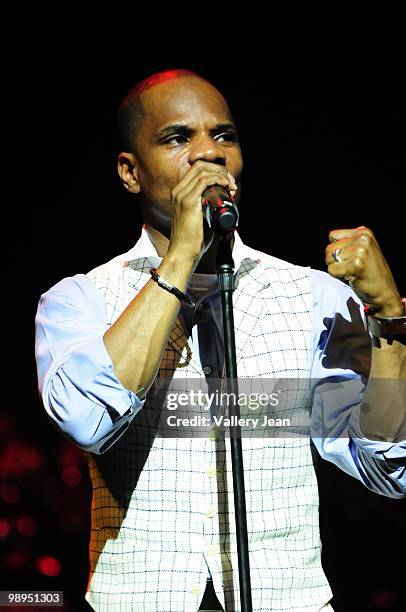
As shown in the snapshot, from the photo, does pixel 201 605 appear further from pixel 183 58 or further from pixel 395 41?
pixel 395 41

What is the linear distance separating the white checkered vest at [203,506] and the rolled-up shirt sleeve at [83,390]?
130 millimetres

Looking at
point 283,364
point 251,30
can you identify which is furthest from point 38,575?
point 251,30

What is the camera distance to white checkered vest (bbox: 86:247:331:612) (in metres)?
1.60

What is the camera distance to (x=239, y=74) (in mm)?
2811

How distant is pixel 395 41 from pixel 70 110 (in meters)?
1.05

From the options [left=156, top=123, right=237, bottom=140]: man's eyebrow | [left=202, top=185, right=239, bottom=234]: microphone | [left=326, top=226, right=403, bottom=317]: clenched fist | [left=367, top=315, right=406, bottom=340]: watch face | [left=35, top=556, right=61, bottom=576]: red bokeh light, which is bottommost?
[left=35, top=556, right=61, bottom=576]: red bokeh light

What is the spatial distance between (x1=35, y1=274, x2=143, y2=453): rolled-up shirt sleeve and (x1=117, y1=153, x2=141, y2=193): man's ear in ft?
1.44

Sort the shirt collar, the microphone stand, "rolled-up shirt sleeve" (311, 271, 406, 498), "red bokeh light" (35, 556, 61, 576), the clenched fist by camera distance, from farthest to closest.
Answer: "red bokeh light" (35, 556, 61, 576)
the shirt collar
"rolled-up shirt sleeve" (311, 271, 406, 498)
the clenched fist
the microphone stand

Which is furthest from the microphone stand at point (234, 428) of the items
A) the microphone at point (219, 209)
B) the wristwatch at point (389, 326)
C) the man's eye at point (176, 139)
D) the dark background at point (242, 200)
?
the dark background at point (242, 200)

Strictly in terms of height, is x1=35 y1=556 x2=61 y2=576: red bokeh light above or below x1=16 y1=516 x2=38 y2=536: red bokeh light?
below

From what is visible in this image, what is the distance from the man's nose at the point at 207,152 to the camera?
1.74 m

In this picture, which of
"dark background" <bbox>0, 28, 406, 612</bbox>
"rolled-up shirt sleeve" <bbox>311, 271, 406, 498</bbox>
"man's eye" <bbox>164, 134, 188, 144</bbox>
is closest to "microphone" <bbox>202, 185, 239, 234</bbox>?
"man's eye" <bbox>164, 134, 188, 144</bbox>

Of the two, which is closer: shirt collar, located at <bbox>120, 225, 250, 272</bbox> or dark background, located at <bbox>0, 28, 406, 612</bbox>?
shirt collar, located at <bbox>120, 225, 250, 272</bbox>

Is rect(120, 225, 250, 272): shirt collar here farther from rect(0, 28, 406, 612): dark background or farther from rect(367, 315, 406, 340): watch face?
rect(0, 28, 406, 612): dark background
